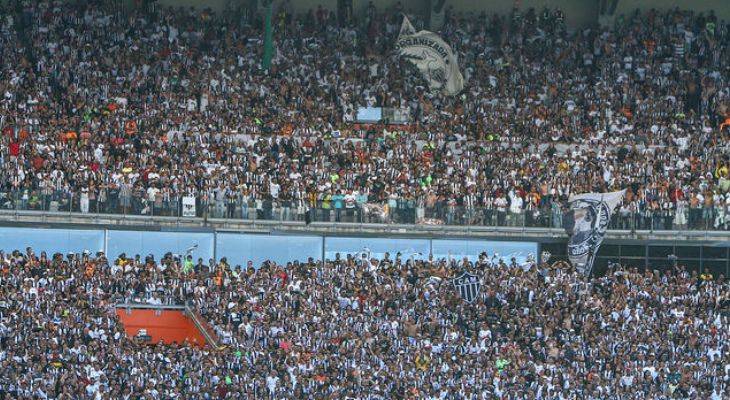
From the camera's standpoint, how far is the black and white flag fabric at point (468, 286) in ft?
125

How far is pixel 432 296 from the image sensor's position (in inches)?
1489

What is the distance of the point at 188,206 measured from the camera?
4000 centimetres

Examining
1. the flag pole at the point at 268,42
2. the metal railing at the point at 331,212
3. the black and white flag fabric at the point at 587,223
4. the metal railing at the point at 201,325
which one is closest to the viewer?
the metal railing at the point at 201,325

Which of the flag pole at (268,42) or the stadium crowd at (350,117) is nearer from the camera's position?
A: the stadium crowd at (350,117)

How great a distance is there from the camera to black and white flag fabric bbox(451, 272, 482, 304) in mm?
37969

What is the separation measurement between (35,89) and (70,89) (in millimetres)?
1024

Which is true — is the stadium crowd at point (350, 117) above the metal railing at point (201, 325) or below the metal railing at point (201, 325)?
above

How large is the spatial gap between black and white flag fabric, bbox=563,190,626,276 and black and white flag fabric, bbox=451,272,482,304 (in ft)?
12.2

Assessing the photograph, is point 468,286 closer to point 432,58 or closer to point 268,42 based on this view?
point 432,58

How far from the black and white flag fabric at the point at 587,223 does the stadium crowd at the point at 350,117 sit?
0.58m

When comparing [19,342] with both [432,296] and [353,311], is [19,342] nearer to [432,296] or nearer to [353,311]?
[353,311]

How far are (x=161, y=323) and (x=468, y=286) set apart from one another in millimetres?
8102

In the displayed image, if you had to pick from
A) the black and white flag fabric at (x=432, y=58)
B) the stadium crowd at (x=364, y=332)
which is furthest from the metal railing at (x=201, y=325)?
the black and white flag fabric at (x=432, y=58)

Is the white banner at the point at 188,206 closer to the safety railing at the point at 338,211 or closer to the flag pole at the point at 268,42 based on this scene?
the safety railing at the point at 338,211
